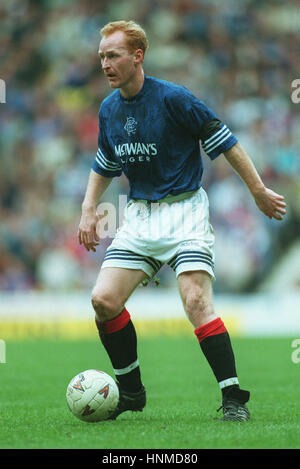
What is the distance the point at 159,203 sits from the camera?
5.28 metres

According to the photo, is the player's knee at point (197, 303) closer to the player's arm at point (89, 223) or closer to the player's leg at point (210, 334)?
the player's leg at point (210, 334)

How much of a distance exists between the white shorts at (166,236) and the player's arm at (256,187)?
1.18ft

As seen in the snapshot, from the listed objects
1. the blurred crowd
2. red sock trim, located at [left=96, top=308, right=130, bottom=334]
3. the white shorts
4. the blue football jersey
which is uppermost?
the blurred crowd

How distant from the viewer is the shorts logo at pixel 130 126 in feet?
17.1

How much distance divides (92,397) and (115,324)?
19.4 inches

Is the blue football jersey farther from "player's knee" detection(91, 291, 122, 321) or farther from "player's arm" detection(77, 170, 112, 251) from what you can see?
"player's knee" detection(91, 291, 122, 321)

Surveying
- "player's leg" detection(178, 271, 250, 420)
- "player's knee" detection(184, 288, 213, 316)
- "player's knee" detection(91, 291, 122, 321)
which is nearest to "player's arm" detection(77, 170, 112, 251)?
"player's knee" detection(91, 291, 122, 321)

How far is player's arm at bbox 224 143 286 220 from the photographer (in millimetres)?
4980

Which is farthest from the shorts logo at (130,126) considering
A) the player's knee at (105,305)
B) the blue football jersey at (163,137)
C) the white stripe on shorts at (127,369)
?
the white stripe on shorts at (127,369)

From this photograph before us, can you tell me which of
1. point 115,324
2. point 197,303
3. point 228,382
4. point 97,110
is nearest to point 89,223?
point 115,324

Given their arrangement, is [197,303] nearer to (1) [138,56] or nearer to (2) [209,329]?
(2) [209,329]
